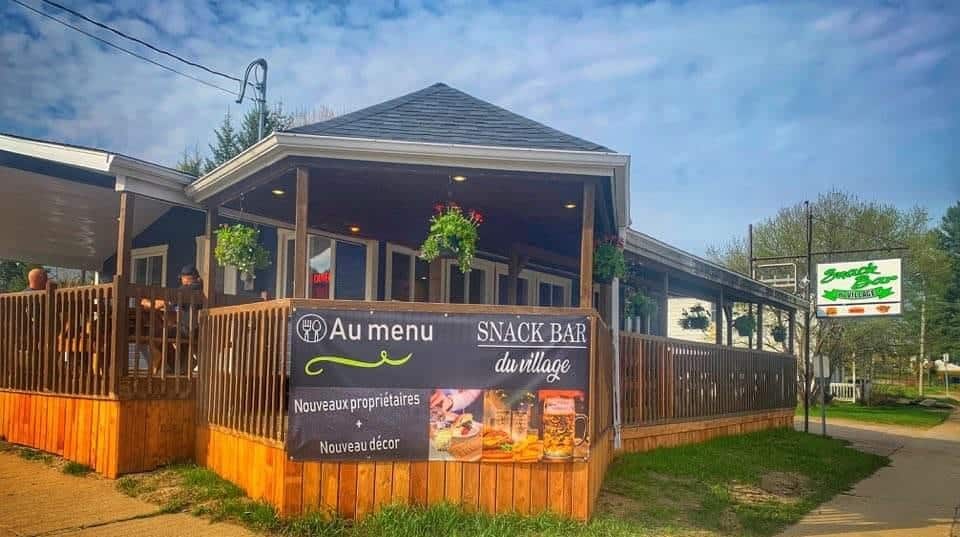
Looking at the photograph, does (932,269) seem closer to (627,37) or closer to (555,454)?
(627,37)

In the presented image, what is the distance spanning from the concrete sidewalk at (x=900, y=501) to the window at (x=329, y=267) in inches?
263

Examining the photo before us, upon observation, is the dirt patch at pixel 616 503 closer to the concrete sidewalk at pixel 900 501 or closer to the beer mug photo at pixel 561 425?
the beer mug photo at pixel 561 425

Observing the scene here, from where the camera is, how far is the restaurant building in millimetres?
6023

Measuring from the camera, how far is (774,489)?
877 centimetres

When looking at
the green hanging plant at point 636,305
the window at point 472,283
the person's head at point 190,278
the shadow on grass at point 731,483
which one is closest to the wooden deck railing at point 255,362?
the person's head at point 190,278

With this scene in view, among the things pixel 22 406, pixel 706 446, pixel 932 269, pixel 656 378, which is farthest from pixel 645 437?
pixel 932 269

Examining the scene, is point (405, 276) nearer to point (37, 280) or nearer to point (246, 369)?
point (37, 280)

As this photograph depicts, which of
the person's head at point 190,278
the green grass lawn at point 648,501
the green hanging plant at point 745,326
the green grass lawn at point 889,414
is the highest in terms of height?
the person's head at point 190,278

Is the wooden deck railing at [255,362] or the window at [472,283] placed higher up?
the window at [472,283]

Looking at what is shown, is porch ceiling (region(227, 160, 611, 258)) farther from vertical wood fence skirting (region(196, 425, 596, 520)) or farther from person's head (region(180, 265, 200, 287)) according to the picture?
vertical wood fence skirting (region(196, 425, 596, 520))

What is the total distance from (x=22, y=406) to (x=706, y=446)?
907 cm

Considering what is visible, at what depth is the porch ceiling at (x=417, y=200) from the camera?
279 inches

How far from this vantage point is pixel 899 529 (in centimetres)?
724

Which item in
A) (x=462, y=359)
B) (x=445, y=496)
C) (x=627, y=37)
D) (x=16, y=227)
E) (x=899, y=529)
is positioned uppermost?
(x=627, y=37)
